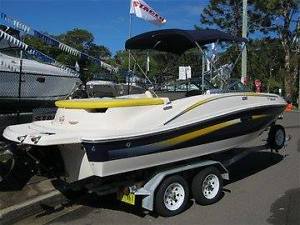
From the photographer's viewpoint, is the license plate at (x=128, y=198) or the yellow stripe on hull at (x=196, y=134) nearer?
the license plate at (x=128, y=198)

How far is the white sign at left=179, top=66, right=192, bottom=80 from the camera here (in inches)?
375

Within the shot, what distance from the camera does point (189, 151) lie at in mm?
7359

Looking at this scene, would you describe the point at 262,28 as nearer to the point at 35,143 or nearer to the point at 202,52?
the point at 202,52

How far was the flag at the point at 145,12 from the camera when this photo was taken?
18859mm

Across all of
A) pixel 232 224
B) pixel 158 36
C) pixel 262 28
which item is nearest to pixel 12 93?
pixel 158 36

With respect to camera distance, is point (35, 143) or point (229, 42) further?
point (229, 42)

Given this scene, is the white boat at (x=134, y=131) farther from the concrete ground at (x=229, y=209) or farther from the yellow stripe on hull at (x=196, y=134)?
the concrete ground at (x=229, y=209)

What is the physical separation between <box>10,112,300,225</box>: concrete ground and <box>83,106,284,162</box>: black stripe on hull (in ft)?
2.96

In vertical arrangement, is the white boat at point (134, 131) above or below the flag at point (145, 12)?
below

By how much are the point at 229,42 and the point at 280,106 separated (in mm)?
1532

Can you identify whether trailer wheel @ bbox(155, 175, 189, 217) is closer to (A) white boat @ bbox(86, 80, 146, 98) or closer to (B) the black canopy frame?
(B) the black canopy frame

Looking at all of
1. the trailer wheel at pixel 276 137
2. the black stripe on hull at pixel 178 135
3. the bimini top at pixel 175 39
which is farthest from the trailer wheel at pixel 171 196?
the trailer wheel at pixel 276 137

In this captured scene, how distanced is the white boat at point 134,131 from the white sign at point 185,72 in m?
1.38

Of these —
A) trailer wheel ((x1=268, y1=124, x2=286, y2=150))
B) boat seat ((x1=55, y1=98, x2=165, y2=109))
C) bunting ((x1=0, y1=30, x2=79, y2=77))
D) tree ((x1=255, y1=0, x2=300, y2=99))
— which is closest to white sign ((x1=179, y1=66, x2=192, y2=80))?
trailer wheel ((x1=268, y1=124, x2=286, y2=150))
